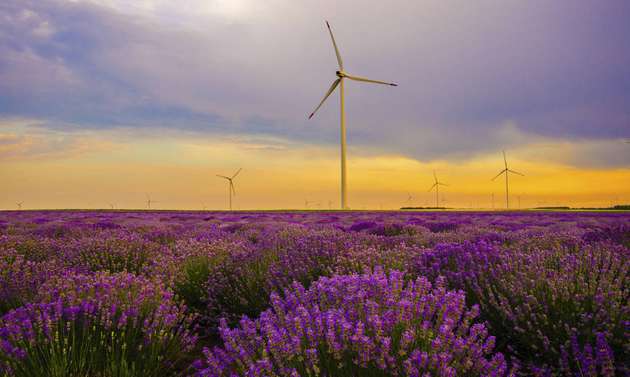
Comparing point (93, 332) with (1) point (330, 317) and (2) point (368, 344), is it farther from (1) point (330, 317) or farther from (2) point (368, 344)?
(2) point (368, 344)

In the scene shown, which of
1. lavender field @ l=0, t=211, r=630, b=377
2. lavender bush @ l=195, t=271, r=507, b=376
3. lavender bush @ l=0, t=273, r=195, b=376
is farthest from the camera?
lavender bush @ l=0, t=273, r=195, b=376

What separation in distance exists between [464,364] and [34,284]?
4.14 m

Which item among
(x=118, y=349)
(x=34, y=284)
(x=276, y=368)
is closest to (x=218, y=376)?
(x=276, y=368)

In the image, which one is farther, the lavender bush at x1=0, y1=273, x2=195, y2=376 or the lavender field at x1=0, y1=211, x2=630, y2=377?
the lavender bush at x1=0, y1=273, x2=195, y2=376

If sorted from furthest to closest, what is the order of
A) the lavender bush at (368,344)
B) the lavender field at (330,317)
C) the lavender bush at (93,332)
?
1. the lavender bush at (93,332)
2. the lavender field at (330,317)
3. the lavender bush at (368,344)

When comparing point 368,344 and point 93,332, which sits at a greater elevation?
point 368,344

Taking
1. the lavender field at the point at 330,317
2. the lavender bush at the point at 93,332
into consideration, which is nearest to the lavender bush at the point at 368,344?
the lavender field at the point at 330,317

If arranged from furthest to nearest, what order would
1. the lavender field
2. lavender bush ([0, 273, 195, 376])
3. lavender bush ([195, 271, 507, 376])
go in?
lavender bush ([0, 273, 195, 376]), the lavender field, lavender bush ([195, 271, 507, 376])

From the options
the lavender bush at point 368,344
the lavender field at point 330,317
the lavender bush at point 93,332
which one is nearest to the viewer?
the lavender bush at point 368,344

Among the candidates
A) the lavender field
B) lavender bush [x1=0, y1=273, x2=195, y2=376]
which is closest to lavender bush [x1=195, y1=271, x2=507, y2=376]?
the lavender field

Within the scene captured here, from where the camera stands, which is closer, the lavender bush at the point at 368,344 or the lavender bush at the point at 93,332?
the lavender bush at the point at 368,344

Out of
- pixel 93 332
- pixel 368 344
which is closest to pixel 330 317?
pixel 368 344

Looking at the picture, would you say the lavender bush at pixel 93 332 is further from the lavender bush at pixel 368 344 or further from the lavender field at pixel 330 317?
the lavender bush at pixel 368 344

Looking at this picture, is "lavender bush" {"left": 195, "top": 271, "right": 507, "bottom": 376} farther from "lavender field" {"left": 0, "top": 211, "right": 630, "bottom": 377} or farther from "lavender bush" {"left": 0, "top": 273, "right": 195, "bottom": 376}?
"lavender bush" {"left": 0, "top": 273, "right": 195, "bottom": 376}
